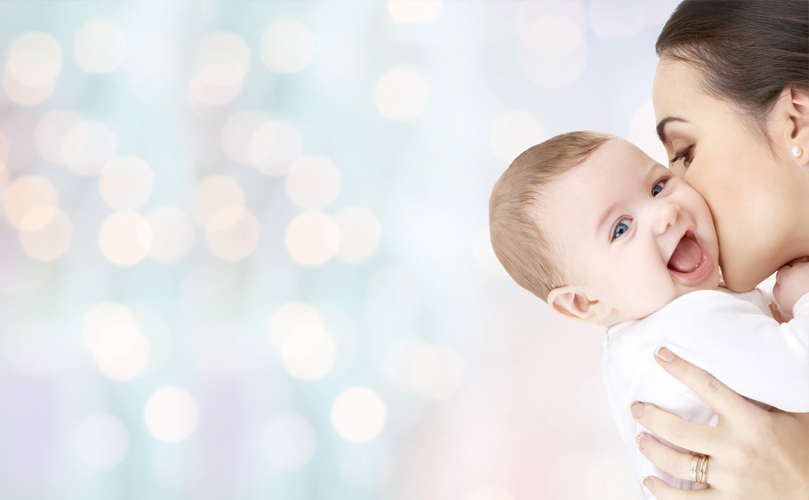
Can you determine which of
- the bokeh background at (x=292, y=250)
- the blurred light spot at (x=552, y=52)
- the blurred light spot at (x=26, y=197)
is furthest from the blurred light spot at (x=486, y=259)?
the blurred light spot at (x=26, y=197)

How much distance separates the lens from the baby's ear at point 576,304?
1.26 m

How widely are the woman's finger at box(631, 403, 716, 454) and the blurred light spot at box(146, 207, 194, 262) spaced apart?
1.45 meters

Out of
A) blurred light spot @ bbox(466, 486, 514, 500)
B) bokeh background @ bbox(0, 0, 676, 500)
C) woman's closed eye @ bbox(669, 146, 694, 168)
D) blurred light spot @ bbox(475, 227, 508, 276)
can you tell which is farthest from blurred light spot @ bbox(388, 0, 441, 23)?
blurred light spot @ bbox(466, 486, 514, 500)

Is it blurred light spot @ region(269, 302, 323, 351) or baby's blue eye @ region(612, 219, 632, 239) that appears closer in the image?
baby's blue eye @ region(612, 219, 632, 239)

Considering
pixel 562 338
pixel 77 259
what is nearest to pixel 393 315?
pixel 562 338

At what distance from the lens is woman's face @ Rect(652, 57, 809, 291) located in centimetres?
125

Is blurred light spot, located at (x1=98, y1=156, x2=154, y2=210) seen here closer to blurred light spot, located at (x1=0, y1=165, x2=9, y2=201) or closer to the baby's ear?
blurred light spot, located at (x1=0, y1=165, x2=9, y2=201)

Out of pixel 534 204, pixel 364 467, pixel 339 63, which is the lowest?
pixel 364 467

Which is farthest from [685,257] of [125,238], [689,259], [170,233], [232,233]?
[125,238]

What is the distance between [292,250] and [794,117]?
1.40 m

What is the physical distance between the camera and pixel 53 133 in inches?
79.0

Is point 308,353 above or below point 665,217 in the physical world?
below

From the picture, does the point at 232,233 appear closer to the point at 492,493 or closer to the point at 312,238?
the point at 312,238

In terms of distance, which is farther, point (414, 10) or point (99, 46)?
point (414, 10)
